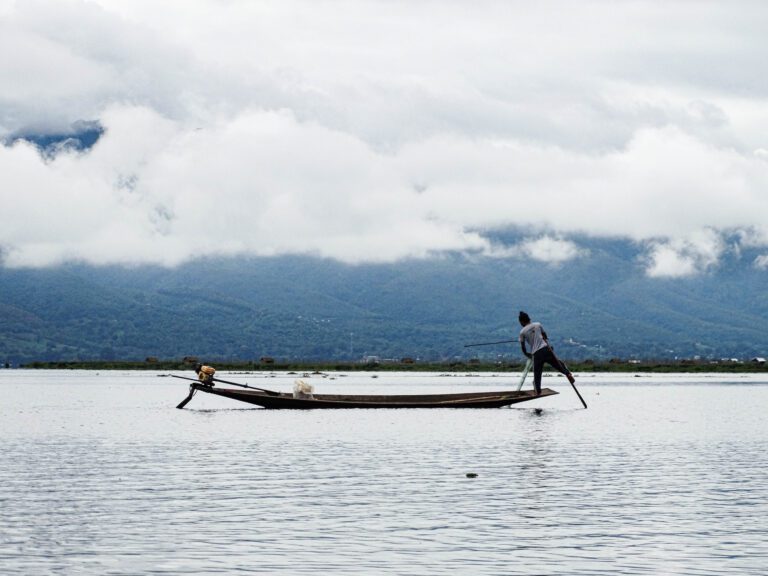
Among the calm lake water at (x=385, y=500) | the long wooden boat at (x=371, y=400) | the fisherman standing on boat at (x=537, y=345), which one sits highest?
the fisherman standing on boat at (x=537, y=345)

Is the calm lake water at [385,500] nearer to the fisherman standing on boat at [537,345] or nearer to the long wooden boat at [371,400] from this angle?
the fisherman standing on boat at [537,345]

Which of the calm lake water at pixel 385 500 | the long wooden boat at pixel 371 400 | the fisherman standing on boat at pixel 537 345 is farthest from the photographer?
the long wooden boat at pixel 371 400

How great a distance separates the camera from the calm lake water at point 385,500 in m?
26.6

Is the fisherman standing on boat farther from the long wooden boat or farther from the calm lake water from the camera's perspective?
the calm lake water

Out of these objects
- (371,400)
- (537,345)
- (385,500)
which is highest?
(537,345)

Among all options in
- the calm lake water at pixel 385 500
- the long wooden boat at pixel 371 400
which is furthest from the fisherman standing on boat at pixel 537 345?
the calm lake water at pixel 385 500

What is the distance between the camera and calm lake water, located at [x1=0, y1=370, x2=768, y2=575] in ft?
87.2

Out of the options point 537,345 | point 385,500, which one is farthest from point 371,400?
point 385,500

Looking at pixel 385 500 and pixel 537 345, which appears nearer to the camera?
pixel 385 500

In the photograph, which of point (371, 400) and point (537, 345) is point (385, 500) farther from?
point (371, 400)

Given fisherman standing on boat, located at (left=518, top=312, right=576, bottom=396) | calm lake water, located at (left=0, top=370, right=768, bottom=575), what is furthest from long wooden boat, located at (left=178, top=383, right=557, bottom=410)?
calm lake water, located at (left=0, top=370, right=768, bottom=575)

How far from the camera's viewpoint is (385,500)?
1384 inches

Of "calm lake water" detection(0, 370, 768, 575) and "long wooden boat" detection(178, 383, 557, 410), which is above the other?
"long wooden boat" detection(178, 383, 557, 410)

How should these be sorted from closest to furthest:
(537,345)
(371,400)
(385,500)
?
(385,500) → (537,345) → (371,400)
